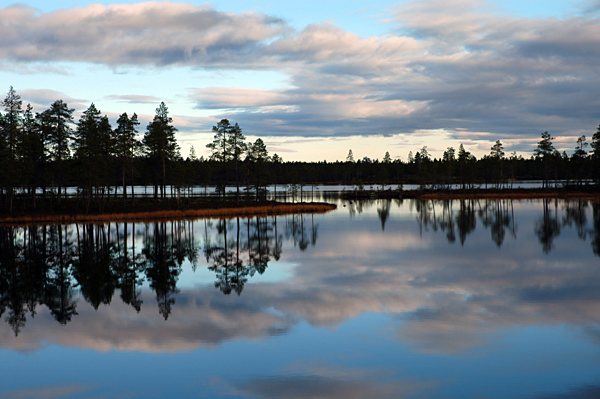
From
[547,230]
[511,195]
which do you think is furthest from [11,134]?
[511,195]

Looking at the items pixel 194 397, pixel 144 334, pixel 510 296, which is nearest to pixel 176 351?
pixel 144 334

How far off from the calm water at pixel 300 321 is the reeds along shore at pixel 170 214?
20.8 m

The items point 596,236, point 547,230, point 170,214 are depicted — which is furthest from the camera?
point 170,214

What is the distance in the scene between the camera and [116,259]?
32.3 metres

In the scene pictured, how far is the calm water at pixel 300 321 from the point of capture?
490 inches

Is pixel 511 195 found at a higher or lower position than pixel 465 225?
higher

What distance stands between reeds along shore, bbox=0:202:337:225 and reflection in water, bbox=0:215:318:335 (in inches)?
144

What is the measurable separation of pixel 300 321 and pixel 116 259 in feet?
61.1

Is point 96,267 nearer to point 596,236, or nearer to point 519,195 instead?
point 596,236

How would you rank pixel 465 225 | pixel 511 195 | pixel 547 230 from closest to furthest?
pixel 547 230, pixel 465 225, pixel 511 195

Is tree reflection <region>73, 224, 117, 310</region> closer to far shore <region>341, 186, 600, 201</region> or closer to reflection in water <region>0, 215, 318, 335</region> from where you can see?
reflection in water <region>0, 215, 318, 335</region>

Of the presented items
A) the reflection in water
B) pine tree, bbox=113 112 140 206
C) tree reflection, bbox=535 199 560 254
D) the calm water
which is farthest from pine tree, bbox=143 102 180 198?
tree reflection, bbox=535 199 560 254

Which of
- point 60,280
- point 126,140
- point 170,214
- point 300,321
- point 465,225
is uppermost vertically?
point 126,140

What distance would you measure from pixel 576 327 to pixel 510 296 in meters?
5.03
